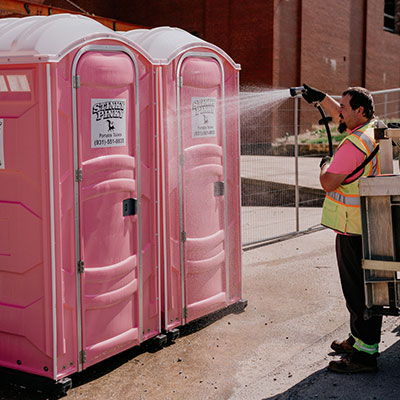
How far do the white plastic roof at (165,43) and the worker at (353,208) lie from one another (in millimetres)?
1383

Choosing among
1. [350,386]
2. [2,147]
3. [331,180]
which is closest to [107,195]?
[2,147]

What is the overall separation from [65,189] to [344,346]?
2.44m

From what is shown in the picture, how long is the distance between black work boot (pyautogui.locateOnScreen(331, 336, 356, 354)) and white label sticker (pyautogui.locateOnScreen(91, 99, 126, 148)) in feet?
7.39

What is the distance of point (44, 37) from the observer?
13.2ft

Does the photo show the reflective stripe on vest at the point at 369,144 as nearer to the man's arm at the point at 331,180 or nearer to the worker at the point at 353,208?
the worker at the point at 353,208

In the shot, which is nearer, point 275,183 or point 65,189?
point 65,189

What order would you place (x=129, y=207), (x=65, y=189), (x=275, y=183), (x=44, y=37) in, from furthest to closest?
(x=275, y=183) → (x=129, y=207) → (x=65, y=189) → (x=44, y=37)

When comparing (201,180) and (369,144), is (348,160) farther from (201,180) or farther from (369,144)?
(201,180)

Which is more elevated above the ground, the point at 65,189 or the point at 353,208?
the point at 65,189

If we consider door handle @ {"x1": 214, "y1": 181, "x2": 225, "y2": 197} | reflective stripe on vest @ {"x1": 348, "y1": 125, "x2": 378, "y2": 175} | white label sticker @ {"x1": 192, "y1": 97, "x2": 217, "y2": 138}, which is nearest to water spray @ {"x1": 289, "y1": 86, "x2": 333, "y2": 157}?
reflective stripe on vest @ {"x1": 348, "y1": 125, "x2": 378, "y2": 175}

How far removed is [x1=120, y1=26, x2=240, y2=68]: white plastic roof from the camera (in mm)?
5031

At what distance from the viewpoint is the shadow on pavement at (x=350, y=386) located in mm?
4129

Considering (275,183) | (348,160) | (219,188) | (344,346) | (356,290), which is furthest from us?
(275,183)

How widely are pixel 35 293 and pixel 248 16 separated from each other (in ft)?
68.7
